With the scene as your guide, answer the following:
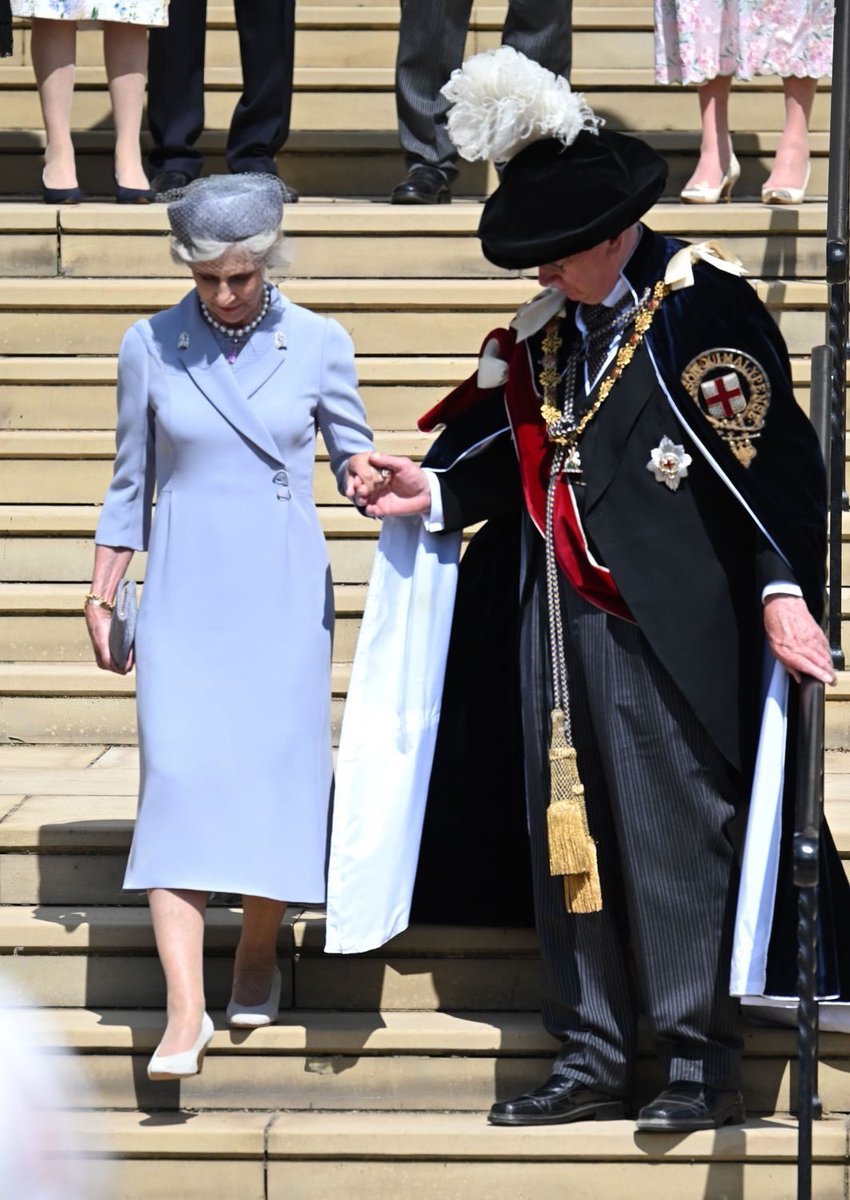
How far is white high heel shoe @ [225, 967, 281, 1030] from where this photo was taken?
3.93 m

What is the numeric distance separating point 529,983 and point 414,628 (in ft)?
2.72

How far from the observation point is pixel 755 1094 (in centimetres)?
385

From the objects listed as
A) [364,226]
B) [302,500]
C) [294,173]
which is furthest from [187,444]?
[294,173]

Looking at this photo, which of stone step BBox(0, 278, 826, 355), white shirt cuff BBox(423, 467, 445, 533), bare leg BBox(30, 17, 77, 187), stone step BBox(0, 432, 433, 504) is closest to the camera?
white shirt cuff BBox(423, 467, 445, 533)

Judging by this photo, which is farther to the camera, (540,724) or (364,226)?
(364,226)

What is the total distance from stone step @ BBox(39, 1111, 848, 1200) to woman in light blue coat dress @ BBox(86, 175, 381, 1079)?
0.26 m

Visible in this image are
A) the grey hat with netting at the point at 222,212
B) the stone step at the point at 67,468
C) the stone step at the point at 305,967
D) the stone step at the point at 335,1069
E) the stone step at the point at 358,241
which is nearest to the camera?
the grey hat with netting at the point at 222,212

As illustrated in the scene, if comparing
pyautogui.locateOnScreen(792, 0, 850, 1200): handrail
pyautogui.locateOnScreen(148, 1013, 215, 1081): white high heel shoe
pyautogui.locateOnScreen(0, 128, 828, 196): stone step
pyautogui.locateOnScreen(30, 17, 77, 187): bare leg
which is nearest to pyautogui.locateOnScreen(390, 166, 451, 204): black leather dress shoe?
pyautogui.locateOnScreen(0, 128, 828, 196): stone step

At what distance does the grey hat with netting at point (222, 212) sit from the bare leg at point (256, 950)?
1.30m

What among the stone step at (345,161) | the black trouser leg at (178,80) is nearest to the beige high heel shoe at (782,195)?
the stone step at (345,161)

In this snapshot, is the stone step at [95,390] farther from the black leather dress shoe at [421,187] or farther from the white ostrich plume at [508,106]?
the white ostrich plume at [508,106]

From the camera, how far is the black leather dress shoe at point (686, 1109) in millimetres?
3605

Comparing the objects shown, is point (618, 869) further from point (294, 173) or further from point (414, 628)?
point (294, 173)

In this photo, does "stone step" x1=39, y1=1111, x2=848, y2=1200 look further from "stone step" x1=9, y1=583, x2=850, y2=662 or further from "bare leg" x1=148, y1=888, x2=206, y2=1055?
"stone step" x1=9, y1=583, x2=850, y2=662
